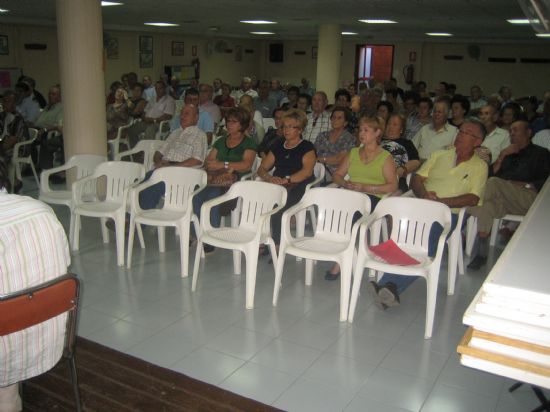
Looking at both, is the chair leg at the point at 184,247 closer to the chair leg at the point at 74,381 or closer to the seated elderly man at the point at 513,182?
the chair leg at the point at 74,381

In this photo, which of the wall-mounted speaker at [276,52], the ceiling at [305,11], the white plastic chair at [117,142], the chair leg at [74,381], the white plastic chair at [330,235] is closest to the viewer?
the chair leg at [74,381]

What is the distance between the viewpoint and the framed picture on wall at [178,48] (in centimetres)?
1533

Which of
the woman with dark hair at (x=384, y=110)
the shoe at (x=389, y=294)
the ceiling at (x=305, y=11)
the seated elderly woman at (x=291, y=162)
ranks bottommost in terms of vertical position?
the shoe at (x=389, y=294)

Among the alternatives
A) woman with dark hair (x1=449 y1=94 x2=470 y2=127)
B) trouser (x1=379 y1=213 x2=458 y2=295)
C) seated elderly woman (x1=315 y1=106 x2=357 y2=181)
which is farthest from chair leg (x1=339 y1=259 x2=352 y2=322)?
woman with dark hair (x1=449 y1=94 x2=470 y2=127)

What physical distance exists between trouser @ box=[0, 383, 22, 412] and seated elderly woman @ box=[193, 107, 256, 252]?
2445 mm

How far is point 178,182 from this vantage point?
15.2 ft

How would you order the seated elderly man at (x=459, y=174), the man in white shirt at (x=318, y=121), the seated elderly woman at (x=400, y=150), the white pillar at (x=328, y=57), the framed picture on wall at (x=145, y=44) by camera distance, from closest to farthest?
the seated elderly man at (x=459, y=174) < the seated elderly woman at (x=400, y=150) < the man in white shirt at (x=318, y=121) < the white pillar at (x=328, y=57) < the framed picture on wall at (x=145, y=44)

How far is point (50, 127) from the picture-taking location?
7.80m

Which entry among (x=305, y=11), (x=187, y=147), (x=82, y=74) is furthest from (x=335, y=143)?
(x=305, y=11)

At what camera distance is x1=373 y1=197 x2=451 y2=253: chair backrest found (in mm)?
3762

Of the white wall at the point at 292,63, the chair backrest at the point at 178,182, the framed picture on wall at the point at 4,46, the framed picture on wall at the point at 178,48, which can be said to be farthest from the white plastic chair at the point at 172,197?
the framed picture on wall at the point at 178,48

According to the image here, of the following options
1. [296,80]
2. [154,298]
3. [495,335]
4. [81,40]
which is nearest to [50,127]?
[81,40]

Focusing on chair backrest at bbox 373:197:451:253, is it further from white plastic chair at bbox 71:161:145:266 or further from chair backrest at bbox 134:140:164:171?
chair backrest at bbox 134:140:164:171

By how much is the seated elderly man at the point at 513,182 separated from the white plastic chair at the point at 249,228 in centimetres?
163
